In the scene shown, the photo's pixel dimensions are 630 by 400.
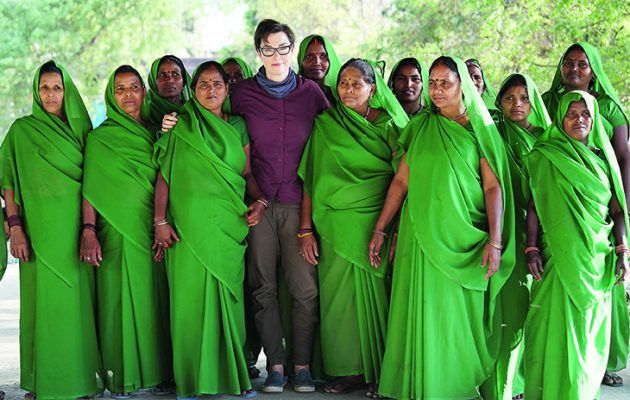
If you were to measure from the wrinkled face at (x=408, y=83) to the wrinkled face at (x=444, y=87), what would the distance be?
0.78 metres

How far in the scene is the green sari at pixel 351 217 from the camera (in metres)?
4.76

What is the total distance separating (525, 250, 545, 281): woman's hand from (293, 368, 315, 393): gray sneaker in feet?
4.84

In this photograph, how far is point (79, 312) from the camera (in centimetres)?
476

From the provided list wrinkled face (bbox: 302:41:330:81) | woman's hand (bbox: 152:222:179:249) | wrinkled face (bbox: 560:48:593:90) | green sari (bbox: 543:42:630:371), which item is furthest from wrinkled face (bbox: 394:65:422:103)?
woman's hand (bbox: 152:222:179:249)

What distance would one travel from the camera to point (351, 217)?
15.6 ft

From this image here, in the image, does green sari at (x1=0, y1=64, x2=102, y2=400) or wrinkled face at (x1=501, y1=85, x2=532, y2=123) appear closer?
green sari at (x1=0, y1=64, x2=102, y2=400)

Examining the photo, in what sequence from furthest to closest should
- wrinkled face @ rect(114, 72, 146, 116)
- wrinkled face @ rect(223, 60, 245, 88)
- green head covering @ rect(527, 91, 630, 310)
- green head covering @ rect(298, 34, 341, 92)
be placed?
1. wrinkled face @ rect(223, 60, 245, 88)
2. green head covering @ rect(298, 34, 341, 92)
3. wrinkled face @ rect(114, 72, 146, 116)
4. green head covering @ rect(527, 91, 630, 310)

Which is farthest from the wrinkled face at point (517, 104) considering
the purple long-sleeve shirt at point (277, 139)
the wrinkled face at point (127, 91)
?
the wrinkled face at point (127, 91)

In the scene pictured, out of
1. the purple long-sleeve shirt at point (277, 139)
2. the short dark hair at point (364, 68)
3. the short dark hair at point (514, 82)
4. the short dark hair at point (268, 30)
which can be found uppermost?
the short dark hair at point (268, 30)

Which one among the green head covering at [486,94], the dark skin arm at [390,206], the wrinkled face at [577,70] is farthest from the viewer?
the green head covering at [486,94]

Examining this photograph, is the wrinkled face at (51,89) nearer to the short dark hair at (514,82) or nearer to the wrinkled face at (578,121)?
the short dark hair at (514,82)

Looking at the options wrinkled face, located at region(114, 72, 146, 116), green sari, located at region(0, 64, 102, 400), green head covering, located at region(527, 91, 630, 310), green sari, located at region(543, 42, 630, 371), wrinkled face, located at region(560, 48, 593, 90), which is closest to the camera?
green head covering, located at region(527, 91, 630, 310)

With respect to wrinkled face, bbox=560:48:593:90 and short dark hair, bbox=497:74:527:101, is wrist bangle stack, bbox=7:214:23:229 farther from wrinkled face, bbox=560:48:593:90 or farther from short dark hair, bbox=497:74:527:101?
wrinkled face, bbox=560:48:593:90

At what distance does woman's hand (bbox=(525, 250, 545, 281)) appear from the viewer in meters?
4.36
